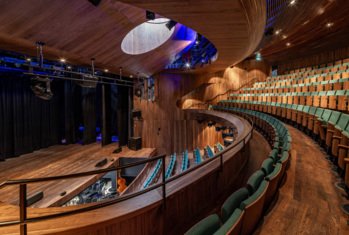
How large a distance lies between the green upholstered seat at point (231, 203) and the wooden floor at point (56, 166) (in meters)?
3.48

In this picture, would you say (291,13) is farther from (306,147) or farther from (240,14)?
(306,147)

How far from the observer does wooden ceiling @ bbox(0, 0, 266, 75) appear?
207 centimetres

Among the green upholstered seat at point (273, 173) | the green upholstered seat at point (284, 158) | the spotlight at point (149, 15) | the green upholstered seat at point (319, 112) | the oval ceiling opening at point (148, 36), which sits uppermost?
the oval ceiling opening at point (148, 36)

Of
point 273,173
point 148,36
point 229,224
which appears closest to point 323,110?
point 273,173

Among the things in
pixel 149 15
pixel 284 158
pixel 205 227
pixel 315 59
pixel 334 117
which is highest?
pixel 315 59

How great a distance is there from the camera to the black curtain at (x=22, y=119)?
536cm

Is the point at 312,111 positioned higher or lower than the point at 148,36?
lower

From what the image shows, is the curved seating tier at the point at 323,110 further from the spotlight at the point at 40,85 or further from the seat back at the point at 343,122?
the spotlight at the point at 40,85

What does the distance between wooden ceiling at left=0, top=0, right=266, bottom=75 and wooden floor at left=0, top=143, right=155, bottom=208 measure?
2.56 metres

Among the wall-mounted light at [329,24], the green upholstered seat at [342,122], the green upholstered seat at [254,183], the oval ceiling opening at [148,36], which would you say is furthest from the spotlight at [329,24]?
the green upholstered seat at [254,183]

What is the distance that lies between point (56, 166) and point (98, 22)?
152 inches

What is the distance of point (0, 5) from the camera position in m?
2.07

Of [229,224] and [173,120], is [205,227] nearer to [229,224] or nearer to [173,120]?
[229,224]

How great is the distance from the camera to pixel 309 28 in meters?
5.19
